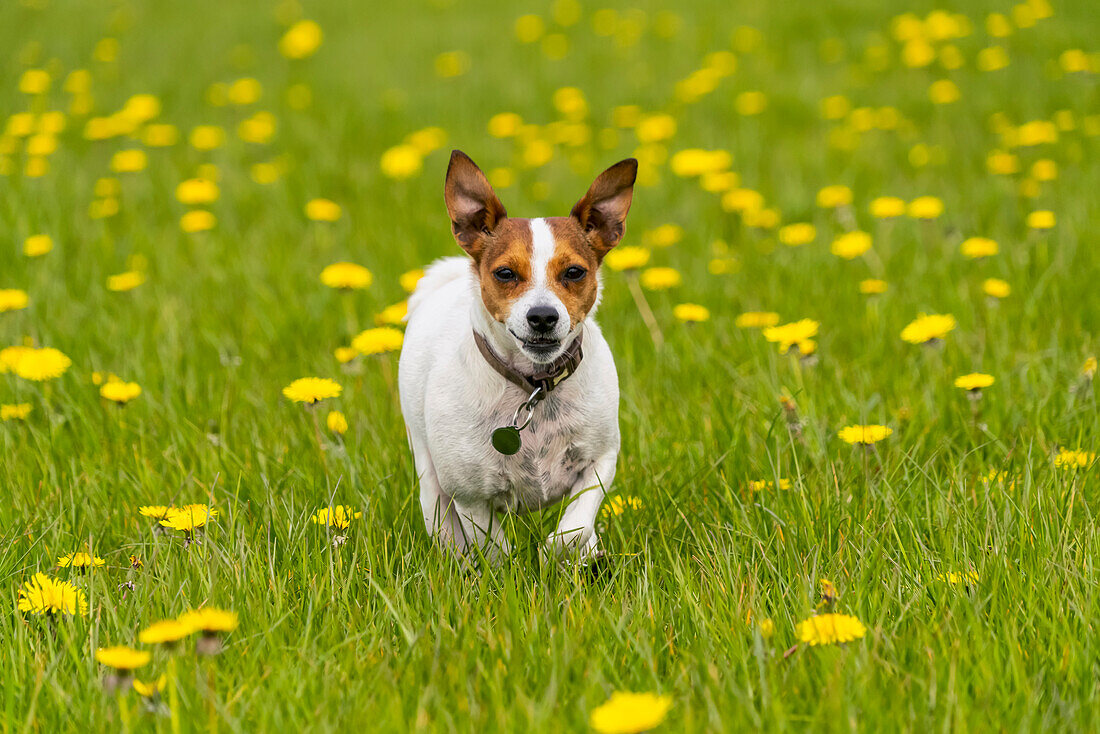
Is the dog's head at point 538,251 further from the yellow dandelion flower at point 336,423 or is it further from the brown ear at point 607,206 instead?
the yellow dandelion flower at point 336,423

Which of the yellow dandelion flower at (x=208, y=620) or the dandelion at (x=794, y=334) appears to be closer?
the yellow dandelion flower at (x=208, y=620)

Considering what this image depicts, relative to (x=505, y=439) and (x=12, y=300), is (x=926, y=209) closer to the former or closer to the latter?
(x=505, y=439)

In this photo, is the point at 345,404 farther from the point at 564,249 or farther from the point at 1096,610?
the point at 1096,610

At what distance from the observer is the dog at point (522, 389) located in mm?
2990

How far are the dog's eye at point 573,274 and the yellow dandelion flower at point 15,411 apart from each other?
210cm

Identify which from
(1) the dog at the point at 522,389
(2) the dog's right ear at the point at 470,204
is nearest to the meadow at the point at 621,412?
(1) the dog at the point at 522,389

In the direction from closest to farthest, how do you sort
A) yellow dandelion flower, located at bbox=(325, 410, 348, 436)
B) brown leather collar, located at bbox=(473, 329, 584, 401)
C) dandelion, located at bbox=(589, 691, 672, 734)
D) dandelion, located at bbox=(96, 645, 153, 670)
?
dandelion, located at bbox=(589, 691, 672, 734)
dandelion, located at bbox=(96, 645, 153, 670)
brown leather collar, located at bbox=(473, 329, 584, 401)
yellow dandelion flower, located at bbox=(325, 410, 348, 436)

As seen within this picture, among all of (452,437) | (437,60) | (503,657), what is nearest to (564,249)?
(452,437)

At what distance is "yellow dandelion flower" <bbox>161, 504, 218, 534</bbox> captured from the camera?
2879 millimetres

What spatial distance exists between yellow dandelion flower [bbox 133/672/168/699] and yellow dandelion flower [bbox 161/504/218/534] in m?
0.59

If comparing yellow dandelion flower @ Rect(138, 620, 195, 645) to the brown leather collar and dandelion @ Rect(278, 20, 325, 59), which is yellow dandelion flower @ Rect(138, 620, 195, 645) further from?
dandelion @ Rect(278, 20, 325, 59)

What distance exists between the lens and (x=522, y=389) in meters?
3.10

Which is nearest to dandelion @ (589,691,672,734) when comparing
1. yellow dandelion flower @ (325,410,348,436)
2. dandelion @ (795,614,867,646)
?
dandelion @ (795,614,867,646)

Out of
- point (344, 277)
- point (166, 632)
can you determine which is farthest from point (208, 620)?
point (344, 277)
